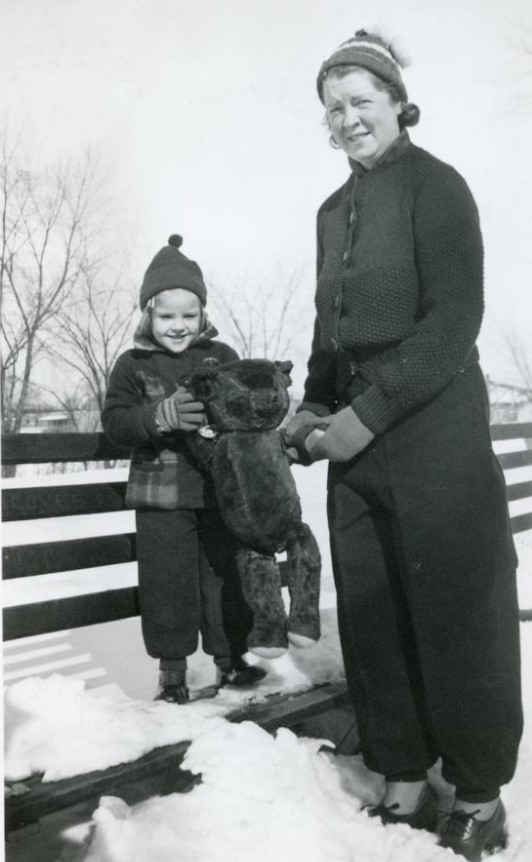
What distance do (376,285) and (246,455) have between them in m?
0.49

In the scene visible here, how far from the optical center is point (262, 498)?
1.65 m

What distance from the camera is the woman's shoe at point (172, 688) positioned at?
76.9 inches

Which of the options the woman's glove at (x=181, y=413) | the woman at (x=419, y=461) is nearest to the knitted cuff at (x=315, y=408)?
the woman at (x=419, y=461)

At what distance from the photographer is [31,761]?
5.12 feet

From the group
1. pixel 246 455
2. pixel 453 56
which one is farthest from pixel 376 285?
pixel 453 56

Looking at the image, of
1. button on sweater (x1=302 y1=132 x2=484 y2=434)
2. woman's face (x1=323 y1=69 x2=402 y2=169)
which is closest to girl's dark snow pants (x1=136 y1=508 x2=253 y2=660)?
button on sweater (x1=302 y1=132 x2=484 y2=434)

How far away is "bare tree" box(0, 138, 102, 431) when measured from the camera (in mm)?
1939

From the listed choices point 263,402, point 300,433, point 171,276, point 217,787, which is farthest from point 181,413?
point 217,787

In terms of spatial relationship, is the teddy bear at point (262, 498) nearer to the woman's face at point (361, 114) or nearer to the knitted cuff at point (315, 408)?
the knitted cuff at point (315, 408)

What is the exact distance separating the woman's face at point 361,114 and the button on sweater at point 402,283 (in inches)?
1.4

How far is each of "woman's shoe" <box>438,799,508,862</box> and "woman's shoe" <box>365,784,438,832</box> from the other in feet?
0.31

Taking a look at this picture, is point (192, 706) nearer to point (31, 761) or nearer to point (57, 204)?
point (31, 761)

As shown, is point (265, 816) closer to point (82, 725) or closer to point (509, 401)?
point (82, 725)

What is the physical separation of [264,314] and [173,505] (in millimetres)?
1212
